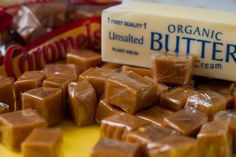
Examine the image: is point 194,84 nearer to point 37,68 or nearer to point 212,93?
point 212,93

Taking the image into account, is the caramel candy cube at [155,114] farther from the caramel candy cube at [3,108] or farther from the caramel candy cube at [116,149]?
the caramel candy cube at [3,108]

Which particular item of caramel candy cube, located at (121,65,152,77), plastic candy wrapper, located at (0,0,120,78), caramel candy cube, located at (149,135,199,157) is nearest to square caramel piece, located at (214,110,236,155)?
caramel candy cube, located at (149,135,199,157)

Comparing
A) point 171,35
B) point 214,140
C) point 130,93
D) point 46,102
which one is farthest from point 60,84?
point 214,140

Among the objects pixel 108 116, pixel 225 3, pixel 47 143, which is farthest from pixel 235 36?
pixel 47 143

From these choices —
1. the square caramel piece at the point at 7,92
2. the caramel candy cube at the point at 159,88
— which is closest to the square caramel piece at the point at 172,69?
the caramel candy cube at the point at 159,88

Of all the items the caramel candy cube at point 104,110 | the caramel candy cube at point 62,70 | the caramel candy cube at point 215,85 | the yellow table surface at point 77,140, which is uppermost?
the caramel candy cube at point 62,70

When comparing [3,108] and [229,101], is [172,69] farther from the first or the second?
[3,108]

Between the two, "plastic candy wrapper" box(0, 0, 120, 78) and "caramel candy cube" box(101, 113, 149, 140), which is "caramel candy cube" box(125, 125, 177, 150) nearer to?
"caramel candy cube" box(101, 113, 149, 140)
